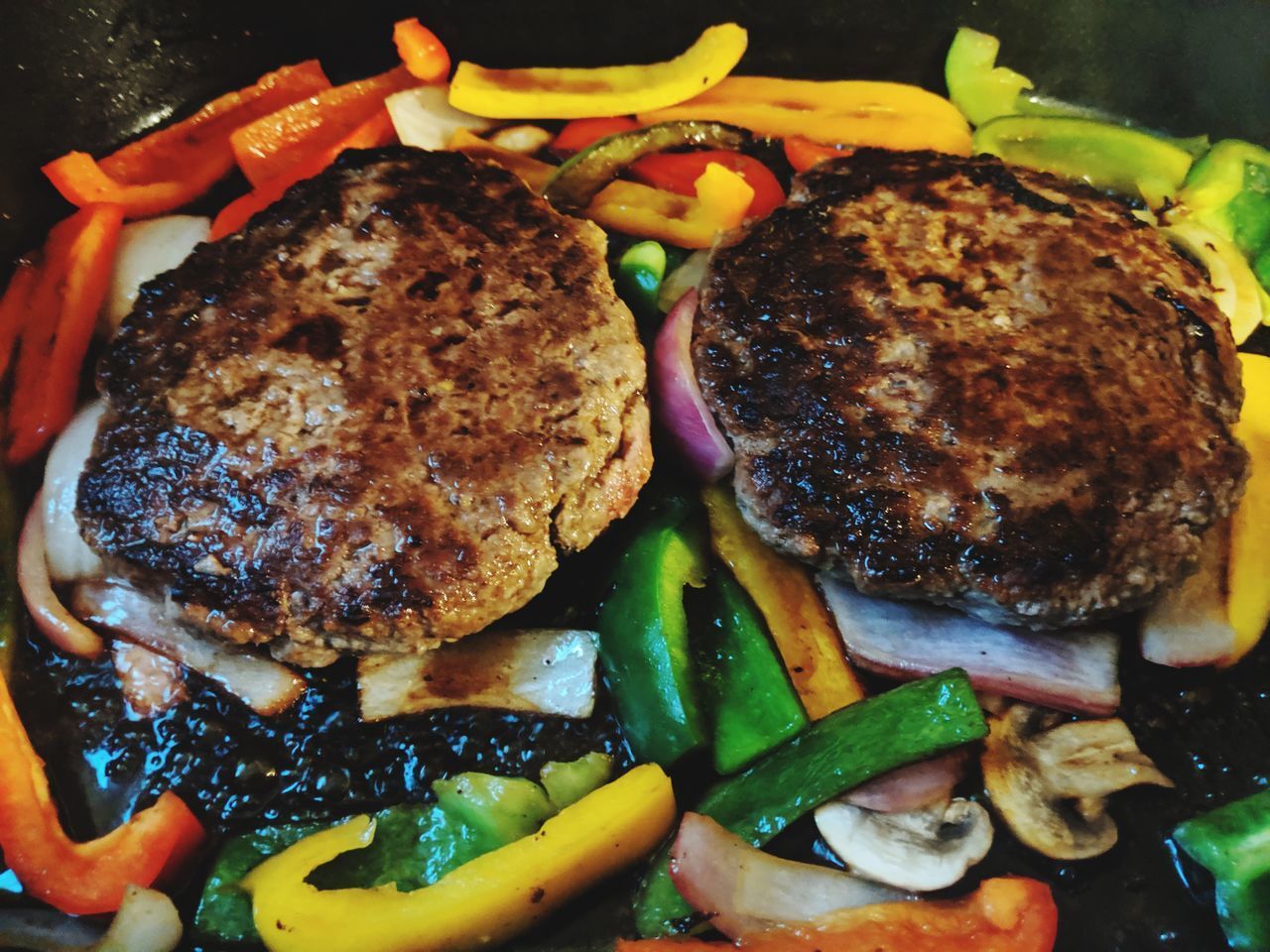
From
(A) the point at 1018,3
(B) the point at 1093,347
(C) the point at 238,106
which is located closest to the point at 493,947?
(B) the point at 1093,347

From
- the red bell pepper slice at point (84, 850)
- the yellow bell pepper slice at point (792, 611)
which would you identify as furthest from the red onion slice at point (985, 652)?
the red bell pepper slice at point (84, 850)

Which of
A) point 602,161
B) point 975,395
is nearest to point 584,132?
point 602,161

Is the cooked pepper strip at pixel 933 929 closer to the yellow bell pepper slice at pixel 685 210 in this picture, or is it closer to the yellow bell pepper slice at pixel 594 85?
the yellow bell pepper slice at pixel 685 210

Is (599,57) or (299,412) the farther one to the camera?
(599,57)

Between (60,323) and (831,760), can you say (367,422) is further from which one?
(831,760)

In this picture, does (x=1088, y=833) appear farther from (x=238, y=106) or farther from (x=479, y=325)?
(x=238, y=106)

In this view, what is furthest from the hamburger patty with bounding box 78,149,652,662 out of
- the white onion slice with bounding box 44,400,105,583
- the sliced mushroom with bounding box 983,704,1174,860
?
the sliced mushroom with bounding box 983,704,1174,860
